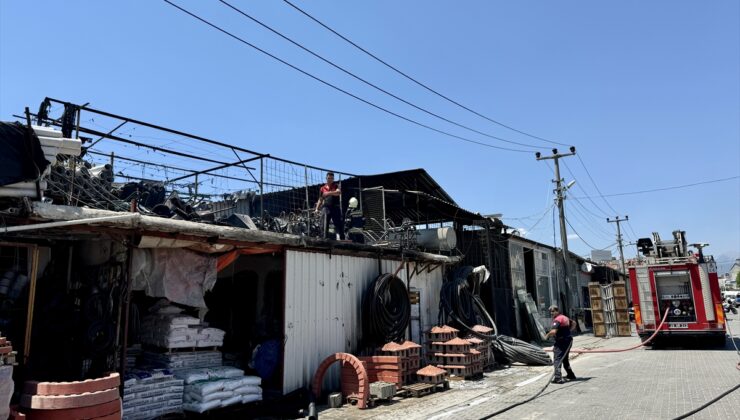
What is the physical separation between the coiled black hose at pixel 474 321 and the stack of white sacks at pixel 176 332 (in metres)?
7.66

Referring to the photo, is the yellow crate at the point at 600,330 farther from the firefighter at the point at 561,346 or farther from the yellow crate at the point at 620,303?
the firefighter at the point at 561,346

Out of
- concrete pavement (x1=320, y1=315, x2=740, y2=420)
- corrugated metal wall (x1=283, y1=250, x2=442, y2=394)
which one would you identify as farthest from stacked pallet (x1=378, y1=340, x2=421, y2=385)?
corrugated metal wall (x1=283, y1=250, x2=442, y2=394)

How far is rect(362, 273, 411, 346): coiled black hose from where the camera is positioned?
11.4m

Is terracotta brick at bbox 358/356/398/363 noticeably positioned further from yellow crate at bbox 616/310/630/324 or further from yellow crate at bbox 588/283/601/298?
yellow crate at bbox 616/310/630/324

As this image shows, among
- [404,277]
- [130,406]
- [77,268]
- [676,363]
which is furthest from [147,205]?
[676,363]

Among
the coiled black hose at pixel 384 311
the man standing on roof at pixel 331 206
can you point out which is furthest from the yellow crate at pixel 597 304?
the man standing on roof at pixel 331 206

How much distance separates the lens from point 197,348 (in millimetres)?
8742

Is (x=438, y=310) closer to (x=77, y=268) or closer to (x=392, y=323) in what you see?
(x=392, y=323)

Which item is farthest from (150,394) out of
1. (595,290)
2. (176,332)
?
(595,290)

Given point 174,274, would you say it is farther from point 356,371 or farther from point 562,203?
point 562,203

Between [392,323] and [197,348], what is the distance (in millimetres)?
4758

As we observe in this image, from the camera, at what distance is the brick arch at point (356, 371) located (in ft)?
29.0

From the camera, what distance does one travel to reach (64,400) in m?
5.40

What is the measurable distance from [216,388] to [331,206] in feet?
17.7
